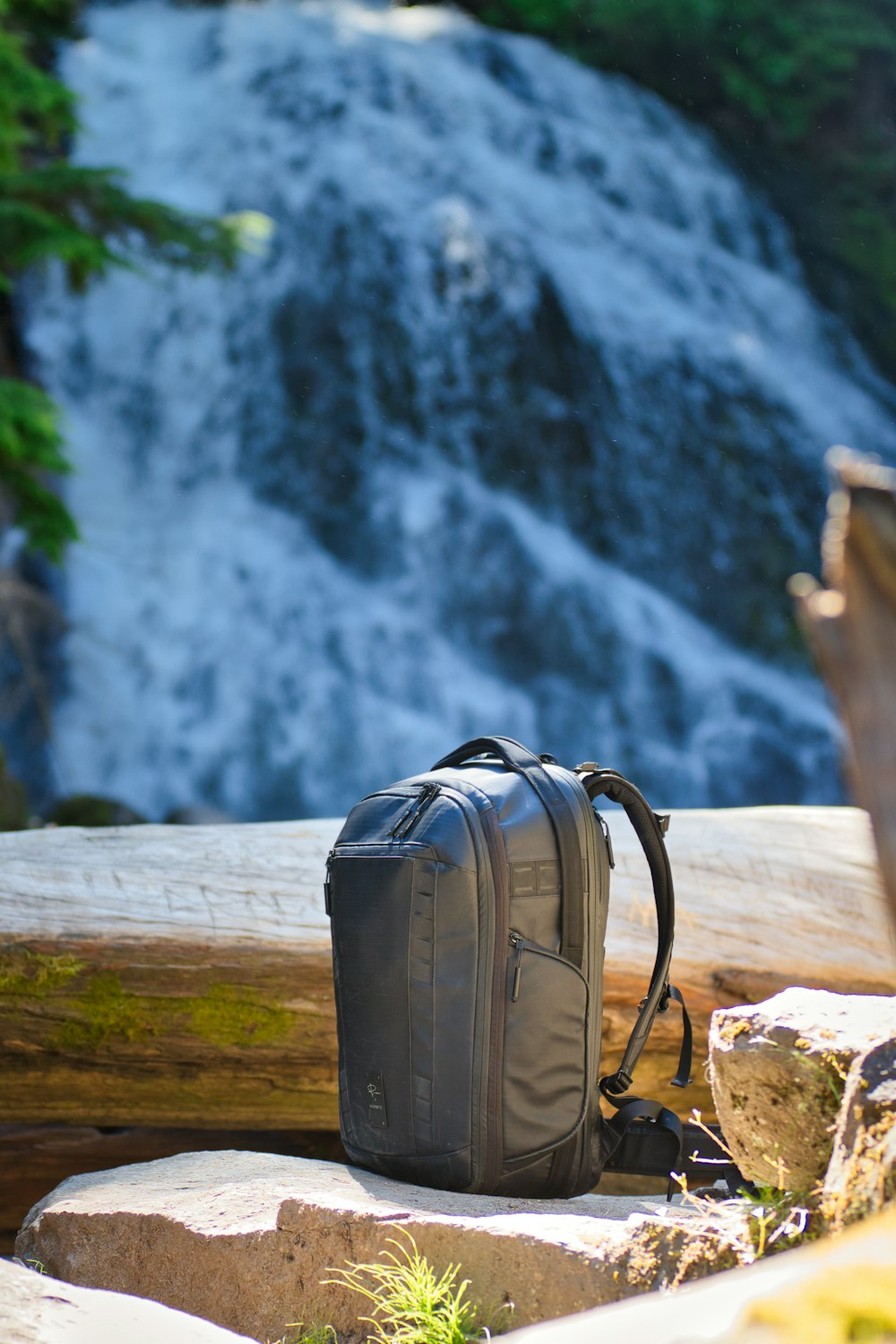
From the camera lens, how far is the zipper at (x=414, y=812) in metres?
2.04

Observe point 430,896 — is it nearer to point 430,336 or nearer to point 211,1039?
point 211,1039

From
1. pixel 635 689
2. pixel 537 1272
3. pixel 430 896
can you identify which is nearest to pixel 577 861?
pixel 430 896

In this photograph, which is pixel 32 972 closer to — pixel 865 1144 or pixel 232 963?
pixel 232 963

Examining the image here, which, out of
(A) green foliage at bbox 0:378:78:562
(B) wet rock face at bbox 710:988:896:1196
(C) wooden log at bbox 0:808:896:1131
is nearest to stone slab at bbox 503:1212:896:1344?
(B) wet rock face at bbox 710:988:896:1196

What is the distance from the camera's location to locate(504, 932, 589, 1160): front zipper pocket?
1.97 meters

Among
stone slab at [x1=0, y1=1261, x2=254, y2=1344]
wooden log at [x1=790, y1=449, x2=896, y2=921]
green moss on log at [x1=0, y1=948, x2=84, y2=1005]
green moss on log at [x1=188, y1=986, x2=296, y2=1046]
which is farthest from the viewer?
green moss on log at [x1=188, y1=986, x2=296, y2=1046]

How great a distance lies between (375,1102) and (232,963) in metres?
0.57

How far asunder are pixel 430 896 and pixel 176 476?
713 centimetres

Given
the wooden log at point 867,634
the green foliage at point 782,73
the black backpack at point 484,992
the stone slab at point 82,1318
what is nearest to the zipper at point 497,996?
the black backpack at point 484,992

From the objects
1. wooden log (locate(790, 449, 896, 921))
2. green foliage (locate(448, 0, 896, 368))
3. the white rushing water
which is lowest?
the white rushing water

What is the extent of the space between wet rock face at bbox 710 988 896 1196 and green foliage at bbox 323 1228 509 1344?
1.58 feet

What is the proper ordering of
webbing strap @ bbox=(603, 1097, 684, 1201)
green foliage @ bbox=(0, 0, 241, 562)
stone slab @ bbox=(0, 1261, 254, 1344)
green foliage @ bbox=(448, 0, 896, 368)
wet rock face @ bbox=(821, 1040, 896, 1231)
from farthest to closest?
1. green foliage @ bbox=(448, 0, 896, 368)
2. green foliage @ bbox=(0, 0, 241, 562)
3. webbing strap @ bbox=(603, 1097, 684, 1201)
4. stone slab @ bbox=(0, 1261, 254, 1344)
5. wet rock face @ bbox=(821, 1040, 896, 1231)

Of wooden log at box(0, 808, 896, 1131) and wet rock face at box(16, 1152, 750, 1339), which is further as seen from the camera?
wooden log at box(0, 808, 896, 1131)

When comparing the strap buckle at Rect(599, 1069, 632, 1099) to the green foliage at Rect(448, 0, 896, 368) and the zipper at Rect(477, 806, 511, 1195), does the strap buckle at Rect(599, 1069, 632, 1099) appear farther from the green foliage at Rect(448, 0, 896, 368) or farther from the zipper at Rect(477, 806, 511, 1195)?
the green foliage at Rect(448, 0, 896, 368)
